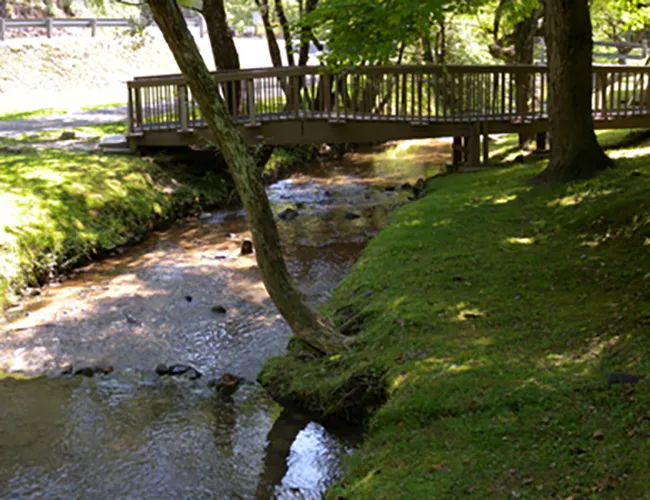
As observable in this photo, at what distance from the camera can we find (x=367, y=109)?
18.9 m

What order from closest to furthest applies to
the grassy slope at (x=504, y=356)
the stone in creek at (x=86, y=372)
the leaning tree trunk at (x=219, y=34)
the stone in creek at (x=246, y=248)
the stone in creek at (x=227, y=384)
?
the grassy slope at (x=504, y=356), the stone in creek at (x=227, y=384), the stone in creek at (x=86, y=372), the stone in creek at (x=246, y=248), the leaning tree trunk at (x=219, y=34)

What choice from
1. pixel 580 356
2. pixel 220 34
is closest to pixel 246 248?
pixel 580 356

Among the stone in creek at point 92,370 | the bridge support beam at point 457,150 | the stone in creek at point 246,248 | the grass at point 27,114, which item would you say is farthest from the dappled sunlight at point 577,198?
the grass at point 27,114

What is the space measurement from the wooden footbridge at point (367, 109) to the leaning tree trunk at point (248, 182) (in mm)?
10576

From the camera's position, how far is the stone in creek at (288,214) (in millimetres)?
17922

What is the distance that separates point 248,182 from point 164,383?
2737 millimetres

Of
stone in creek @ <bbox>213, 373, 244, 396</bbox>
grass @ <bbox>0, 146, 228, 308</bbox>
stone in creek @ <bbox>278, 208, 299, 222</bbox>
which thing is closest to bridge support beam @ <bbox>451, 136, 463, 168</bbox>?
stone in creek @ <bbox>278, 208, 299, 222</bbox>

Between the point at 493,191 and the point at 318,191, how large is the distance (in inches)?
268

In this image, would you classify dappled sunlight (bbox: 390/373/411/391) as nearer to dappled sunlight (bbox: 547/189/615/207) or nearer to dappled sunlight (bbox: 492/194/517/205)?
dappled sunlight (bbox: 547/189/615/207)

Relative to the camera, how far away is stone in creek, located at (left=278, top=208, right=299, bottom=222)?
17922 millimetres

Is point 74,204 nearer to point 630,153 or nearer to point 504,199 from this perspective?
point 504,199

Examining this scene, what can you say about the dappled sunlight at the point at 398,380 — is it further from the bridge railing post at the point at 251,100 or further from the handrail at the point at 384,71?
the bridge railing post at the point at 251,100

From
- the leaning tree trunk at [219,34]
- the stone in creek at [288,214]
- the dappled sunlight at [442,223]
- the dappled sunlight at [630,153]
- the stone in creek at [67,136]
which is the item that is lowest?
the stone in creek at [288,214]

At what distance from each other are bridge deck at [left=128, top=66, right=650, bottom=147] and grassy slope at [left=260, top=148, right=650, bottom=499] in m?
6.27
